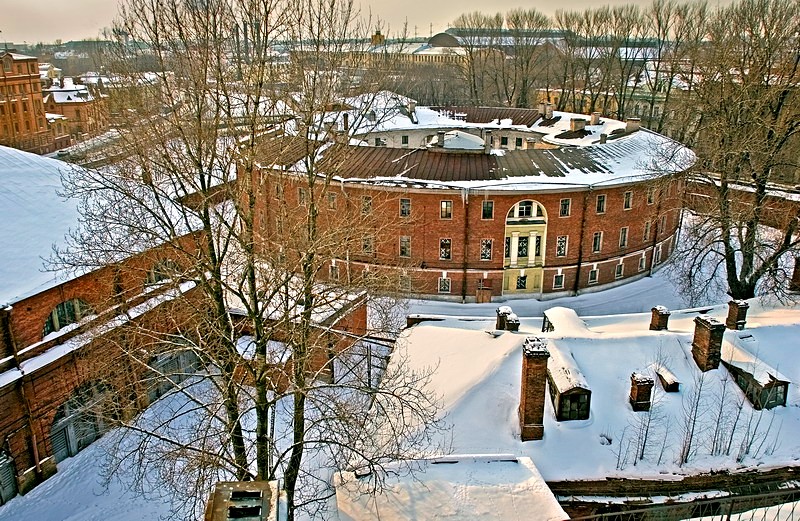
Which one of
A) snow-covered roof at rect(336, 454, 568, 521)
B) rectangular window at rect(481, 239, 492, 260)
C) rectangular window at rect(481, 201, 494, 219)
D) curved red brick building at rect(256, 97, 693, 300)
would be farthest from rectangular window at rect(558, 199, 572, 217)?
snow-covered roof at rect(336, 454, 568, 521)

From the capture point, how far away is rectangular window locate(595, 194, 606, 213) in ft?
98.8

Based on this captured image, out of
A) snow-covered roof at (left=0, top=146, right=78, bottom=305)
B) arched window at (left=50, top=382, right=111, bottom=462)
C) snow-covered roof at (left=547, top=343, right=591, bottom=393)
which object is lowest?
arched window at (left=50, top=382, right=111, bottom=462)

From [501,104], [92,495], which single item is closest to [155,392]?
[92,495]

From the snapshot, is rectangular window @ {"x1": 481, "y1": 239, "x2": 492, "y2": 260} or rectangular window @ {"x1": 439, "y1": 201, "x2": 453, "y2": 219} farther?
rectangular window @ {"x1": 481, "y1": 239, "x2": 492, "y2": 260}

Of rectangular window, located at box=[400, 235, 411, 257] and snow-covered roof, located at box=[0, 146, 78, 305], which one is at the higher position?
snow-covered roof, located at box=[0, 146, 78, 305]

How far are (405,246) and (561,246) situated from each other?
7921 mm

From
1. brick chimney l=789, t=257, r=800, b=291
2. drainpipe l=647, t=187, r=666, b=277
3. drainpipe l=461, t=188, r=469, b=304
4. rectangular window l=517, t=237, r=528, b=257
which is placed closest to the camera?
brick chimney l=789, t=257, r=800, b=291

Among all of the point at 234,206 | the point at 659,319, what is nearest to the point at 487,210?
the point at 659,319

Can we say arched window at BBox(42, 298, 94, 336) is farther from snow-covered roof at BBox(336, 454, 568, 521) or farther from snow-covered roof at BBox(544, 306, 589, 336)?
snow-covered roof at BBox(544, 306, 589, 336)

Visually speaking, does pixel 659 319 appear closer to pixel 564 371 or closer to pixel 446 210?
pixel 564 371

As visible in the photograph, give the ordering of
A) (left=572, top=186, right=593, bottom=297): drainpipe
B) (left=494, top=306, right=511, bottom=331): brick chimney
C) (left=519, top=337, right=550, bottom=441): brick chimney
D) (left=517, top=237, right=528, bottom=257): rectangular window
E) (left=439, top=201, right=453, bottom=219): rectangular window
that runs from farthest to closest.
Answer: (left=517, top=237, right=528, bottom=257): rectangular window < (left=572, top=186, right=593, bottom=297): drainpipe < (left=439, top=201, right=453, bottom=219): rectangular window < (left=494, top=306, right=511, bottom=331): brick chimney < (left=519, top=337, right=550, bottom=441): brick chimney

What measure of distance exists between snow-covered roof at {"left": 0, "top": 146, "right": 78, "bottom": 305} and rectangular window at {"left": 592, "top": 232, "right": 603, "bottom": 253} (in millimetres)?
23567

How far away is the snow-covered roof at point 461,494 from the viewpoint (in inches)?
420

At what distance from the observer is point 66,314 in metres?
17.3
